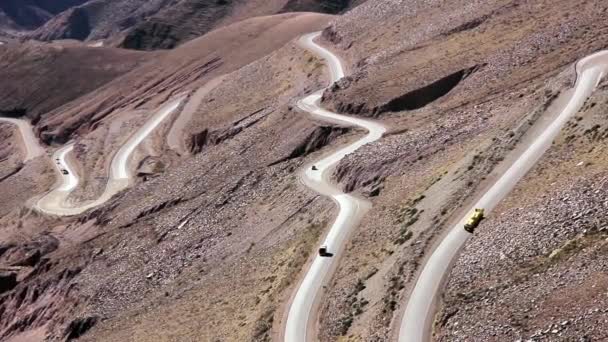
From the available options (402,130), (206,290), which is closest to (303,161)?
(402,130)

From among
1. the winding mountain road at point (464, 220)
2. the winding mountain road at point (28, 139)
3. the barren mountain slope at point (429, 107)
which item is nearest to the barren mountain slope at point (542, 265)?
the winding mountain road at point (464, 220)

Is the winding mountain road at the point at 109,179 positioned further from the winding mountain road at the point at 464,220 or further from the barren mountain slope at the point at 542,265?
the barren mountain slope at the point at 542,265

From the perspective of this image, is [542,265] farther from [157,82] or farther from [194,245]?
[157,82]

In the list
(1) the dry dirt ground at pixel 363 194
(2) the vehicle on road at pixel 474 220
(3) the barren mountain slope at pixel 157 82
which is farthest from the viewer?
(3) the barren mountain slope at pixel 157 82

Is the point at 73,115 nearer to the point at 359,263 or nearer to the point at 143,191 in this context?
the point at 143,191

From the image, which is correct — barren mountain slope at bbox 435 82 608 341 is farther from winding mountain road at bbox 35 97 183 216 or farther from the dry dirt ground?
winding mountain road at bbox 35 97 183 216

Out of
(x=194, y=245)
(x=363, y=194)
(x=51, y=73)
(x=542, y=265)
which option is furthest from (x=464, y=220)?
(x=51, y=73)
